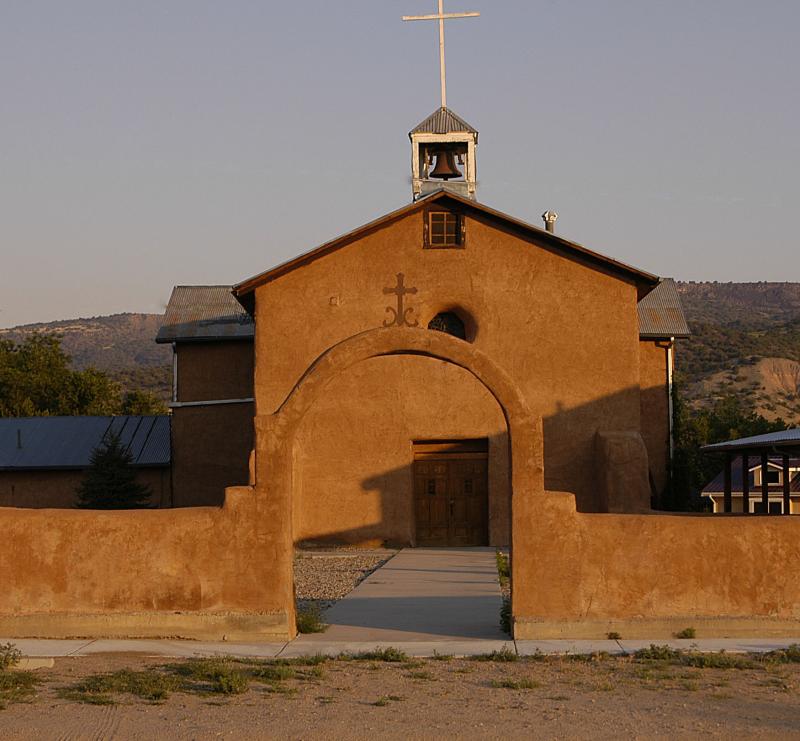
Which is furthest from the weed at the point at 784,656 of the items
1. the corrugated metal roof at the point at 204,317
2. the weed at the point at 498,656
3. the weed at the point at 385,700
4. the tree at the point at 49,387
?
the tree at the point at 49,387

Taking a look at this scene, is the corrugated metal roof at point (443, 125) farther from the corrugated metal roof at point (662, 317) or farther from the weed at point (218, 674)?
the weed at point (218, 674)

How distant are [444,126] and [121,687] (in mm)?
21333

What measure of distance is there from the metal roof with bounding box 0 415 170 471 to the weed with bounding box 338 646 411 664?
71.8 ft

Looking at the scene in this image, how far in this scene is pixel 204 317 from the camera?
31500 millimetres

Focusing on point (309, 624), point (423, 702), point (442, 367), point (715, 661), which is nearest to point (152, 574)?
point (309, 624)

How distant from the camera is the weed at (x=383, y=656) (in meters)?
11.0

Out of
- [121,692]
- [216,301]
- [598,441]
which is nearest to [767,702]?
[121,692]

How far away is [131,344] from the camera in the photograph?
142 metres

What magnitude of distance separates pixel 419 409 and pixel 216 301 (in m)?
10.0

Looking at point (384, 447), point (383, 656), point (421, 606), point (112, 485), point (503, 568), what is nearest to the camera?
point (383, 656)

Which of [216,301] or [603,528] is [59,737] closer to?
[603,528]

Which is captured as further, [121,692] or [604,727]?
[121,692]

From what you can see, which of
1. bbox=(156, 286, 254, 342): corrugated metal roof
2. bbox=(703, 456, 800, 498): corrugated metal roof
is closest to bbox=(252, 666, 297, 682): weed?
bbox=(156, 286, 254, 342): corrugated metal roof

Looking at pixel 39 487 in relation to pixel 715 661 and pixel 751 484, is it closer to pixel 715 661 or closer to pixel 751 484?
pixel 751 484
